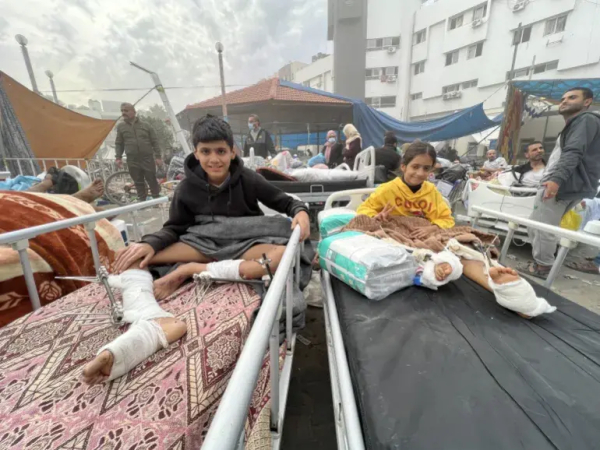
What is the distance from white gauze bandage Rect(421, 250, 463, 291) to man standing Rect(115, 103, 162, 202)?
5267 mm

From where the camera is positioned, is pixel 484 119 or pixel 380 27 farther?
pixel 380 27

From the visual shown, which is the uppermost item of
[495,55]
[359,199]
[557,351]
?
[495,55]

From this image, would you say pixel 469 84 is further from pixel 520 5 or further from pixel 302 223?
pixel 302 223

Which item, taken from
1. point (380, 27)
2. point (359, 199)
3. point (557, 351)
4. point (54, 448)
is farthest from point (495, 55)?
point (54, 448)

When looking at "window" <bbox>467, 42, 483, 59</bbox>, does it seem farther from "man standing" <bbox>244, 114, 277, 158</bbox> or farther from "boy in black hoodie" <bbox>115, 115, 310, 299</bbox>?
"boy in black hoodie" <bbox>115, 115, 310, 299</bbox>

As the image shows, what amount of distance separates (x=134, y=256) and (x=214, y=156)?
72 centimetres

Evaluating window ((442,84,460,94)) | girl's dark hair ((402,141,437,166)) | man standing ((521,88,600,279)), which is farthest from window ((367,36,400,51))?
girl's dark hair ((402,141,437,166))

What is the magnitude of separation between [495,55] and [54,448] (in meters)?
26.0

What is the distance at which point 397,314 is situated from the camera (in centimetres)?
136

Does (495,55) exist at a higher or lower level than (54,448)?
higher

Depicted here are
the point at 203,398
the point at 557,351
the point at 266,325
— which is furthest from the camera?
the point at 557,351

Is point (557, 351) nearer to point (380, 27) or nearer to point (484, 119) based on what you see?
point (484, 119)

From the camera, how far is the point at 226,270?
147 centimetres

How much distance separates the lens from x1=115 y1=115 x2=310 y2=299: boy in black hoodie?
1457mm
